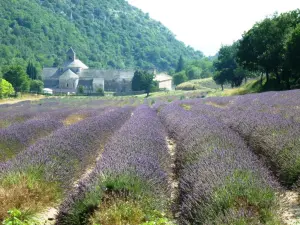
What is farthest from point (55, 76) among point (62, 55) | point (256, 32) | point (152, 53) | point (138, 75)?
point (152, 53)

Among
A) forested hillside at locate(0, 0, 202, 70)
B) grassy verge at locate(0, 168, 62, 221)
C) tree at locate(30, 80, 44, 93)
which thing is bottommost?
grassy verge at locate(0, 168, 62, 221)

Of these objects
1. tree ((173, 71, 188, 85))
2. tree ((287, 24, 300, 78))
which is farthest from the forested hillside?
tree ((287, 24, 300, 78))

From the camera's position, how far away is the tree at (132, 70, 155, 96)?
69000mm

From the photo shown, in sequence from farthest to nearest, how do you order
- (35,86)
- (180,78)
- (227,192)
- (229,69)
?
(180,78) → (35,86) → (229,69) → (227,192)

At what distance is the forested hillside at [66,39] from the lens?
5320 inches

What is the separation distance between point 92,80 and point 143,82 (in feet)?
78.5

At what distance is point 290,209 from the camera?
3871 mm

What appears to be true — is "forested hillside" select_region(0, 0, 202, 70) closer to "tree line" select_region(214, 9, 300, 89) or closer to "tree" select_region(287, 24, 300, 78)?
"tree line" select_region(214, 9, 300, 89)

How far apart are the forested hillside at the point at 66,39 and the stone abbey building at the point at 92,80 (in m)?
27.2

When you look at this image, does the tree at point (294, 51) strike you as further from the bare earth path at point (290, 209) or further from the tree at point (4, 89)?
the tree at point (4, 89)

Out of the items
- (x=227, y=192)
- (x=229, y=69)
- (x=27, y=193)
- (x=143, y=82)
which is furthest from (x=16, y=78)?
(x=227, y=192)

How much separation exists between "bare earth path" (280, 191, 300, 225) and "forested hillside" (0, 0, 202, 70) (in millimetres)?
116915

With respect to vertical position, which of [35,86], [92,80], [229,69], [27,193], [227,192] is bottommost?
[27,193]

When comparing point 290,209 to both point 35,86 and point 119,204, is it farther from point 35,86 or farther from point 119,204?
point 35,86
